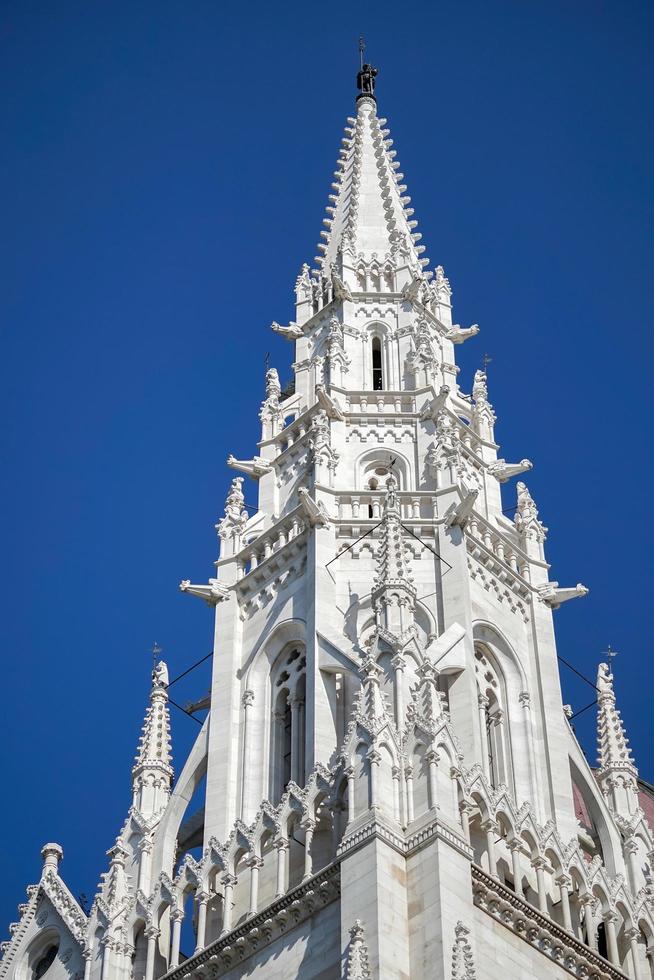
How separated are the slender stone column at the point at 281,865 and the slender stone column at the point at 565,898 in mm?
4914

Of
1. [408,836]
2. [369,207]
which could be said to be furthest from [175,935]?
[369,207]

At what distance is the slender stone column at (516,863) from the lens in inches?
1500

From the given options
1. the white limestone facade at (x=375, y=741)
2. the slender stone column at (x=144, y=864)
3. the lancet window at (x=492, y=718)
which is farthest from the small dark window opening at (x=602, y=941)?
the slender stone column at (x=144, y=864)

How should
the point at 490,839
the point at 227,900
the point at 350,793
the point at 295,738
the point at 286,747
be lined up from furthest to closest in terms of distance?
the point at 286,747
the point at 295,738
the point at 227,900
the point at 490,839
the point at 350,793

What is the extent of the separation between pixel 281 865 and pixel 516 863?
418cm

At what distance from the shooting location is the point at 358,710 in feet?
125

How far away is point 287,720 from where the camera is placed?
4291 centimetres

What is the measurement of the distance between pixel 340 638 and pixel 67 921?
7883 mm

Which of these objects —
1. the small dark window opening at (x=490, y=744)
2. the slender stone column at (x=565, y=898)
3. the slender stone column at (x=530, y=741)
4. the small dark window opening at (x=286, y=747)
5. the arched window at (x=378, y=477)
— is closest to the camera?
the slender stone column at (x=565, y=898)

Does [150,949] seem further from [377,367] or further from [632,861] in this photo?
[377,367]

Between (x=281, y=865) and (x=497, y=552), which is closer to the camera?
(x=281, y=865)

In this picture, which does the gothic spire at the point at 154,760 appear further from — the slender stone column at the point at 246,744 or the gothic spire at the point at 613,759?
the gothic spire at the point at 613,759

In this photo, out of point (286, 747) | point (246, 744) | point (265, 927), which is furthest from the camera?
point (246, 744)

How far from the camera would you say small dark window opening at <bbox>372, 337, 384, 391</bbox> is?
165 ft
